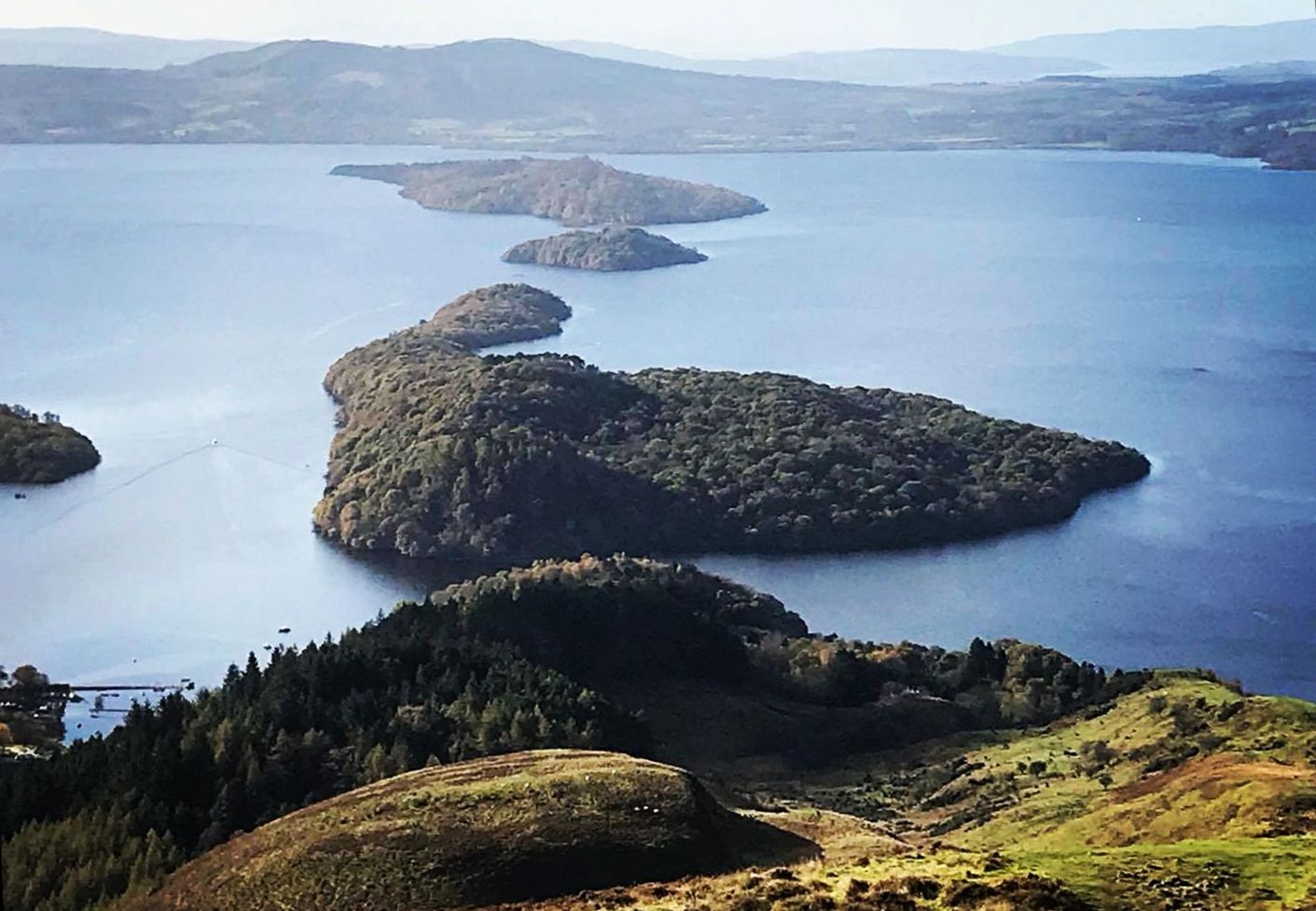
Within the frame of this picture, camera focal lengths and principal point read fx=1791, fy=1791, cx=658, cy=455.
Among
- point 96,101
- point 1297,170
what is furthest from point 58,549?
point 1297,170

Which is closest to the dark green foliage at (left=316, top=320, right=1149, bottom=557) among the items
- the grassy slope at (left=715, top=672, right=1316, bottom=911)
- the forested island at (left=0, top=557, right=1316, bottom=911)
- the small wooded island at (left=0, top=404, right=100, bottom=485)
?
the small wooded island at (left=0, top=404, right=100, bottom=485)

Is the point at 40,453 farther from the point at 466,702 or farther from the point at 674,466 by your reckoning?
the point at 466,702

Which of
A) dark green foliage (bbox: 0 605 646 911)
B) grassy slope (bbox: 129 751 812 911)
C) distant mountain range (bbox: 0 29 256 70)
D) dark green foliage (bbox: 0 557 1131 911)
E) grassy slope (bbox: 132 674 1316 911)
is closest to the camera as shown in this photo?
grassy slope (bbox: 132 674 1316 911)

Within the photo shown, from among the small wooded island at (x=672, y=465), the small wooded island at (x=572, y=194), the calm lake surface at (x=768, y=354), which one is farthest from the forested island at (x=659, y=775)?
the small wooded island at (x=572, y=194)

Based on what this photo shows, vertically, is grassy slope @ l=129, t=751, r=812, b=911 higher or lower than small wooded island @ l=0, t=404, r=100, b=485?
higher

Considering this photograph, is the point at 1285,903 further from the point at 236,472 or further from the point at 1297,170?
the point at 1297,170

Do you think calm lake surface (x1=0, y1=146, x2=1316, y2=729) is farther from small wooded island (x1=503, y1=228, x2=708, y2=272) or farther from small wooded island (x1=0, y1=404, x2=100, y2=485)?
small wooded island (x1=503, y1=228, x2=708, y2=272)

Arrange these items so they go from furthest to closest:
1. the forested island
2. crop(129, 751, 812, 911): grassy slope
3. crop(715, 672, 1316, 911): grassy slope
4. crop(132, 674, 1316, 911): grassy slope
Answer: crop(129, 751, 812, 911): grassy slope
the forested island
crop(715, 672, 1316, 911): grassy slope
crop(132, 674, 1316, 911): grassy slope
